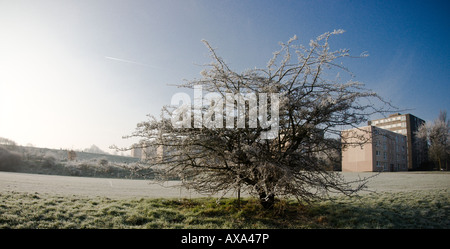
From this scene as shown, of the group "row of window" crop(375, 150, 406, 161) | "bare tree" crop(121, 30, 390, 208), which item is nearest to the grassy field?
"bare tree" crop(121, 30, 390, 208)

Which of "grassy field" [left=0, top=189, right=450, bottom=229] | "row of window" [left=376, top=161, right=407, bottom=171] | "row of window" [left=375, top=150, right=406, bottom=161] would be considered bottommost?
"row of window" [left=376, top=161, right=407, bottom=171]

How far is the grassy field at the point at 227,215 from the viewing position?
232 inches

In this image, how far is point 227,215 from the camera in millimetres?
7176

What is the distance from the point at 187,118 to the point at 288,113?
2.99 meters

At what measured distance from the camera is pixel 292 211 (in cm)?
765

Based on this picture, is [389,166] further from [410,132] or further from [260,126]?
[260,126]

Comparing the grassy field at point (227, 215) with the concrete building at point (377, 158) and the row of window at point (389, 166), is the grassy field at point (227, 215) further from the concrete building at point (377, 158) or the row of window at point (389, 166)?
the row of window at point (389, 166)

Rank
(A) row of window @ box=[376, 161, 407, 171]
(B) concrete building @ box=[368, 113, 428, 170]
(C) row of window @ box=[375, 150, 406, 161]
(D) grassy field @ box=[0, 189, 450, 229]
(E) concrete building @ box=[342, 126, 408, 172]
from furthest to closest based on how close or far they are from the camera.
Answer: (A) row of window @ box=[376, 161, 407, 171] < (C) row of window @ box=[375, 150, 406, 161] < (E) concrete building @ box=[342, 126, 408, 172] < (B) concrete building @ box=[368, 113, 428, 170] < (D) grassy field @ box=[0, 189, 450, 229]

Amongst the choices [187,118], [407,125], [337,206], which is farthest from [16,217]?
[407,125]

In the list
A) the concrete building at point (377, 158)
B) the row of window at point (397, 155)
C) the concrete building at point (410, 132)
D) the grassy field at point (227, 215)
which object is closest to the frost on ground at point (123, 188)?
the grassy field at point (227, 215)

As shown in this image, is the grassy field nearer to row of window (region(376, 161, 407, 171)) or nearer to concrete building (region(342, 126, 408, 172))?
concrete building (region(342, 126, 408, 172))

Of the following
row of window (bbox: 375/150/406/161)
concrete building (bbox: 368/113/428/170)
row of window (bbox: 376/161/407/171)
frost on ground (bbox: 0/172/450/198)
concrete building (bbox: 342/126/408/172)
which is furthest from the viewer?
row of window (bbox: 376/161/407/171)

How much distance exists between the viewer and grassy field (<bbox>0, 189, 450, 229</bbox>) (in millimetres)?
5898

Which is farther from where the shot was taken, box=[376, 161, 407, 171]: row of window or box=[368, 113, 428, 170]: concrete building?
box=[376, 161, 407, 171]: row of window
